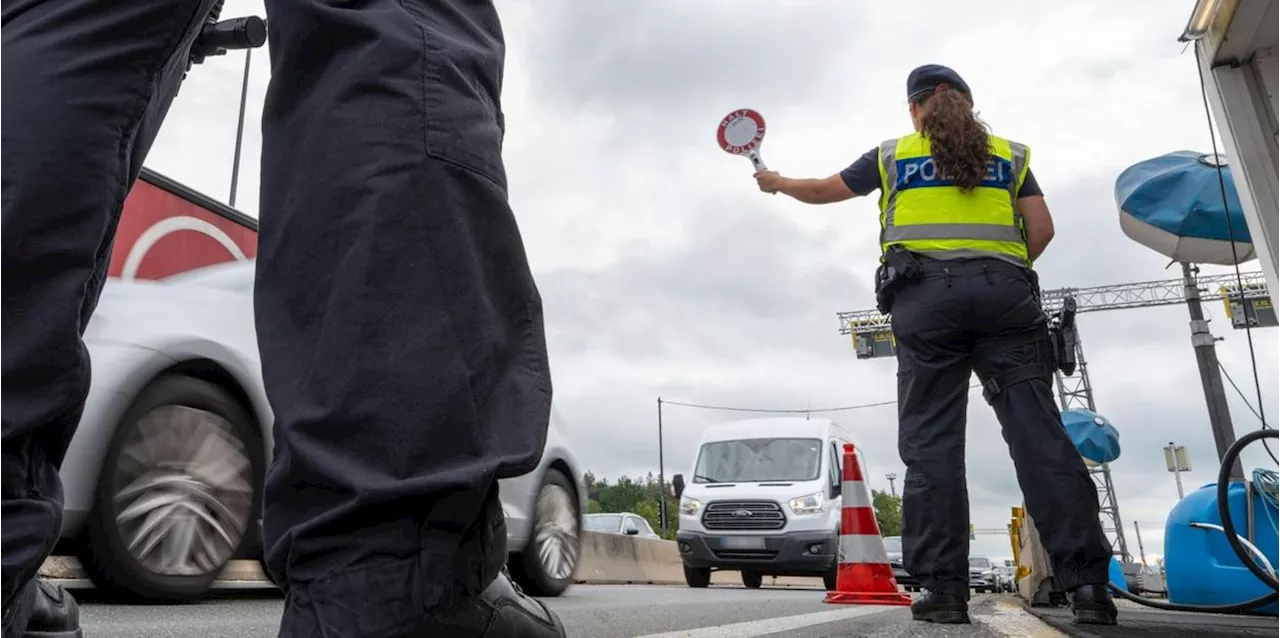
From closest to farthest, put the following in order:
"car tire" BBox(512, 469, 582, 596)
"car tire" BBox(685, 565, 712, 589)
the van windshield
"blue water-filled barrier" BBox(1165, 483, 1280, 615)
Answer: "blue water-filled barrier" BBox(1165, 483, 1280, 615)
"car tire" BBox(512, 469, 582, 596)
"car tire" BBox(685, 565, 712, 589)
the van windshield

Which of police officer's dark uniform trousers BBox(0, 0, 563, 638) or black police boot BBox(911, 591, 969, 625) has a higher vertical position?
police officer's dark uniform trousers BBox(0, 0, 563, 638)

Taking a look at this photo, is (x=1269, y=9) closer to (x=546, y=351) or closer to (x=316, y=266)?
(x=546, y=351)

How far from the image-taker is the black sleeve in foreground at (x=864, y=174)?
3.58 metres

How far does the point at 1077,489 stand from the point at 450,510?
8.52ft

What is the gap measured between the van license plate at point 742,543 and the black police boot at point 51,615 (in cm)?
1084

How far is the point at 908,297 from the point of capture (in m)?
3.24

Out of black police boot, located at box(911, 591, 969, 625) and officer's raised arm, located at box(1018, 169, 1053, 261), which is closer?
black police boot, located at box(911, 591, 969, 625)

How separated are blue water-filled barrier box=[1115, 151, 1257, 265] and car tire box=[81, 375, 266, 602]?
4.64 meters

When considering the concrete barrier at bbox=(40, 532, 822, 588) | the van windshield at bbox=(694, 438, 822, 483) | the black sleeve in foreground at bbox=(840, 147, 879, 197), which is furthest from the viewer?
the concrete barrier at bbox=(40, 532, 822, 588)

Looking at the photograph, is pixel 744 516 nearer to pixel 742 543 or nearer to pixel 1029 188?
pixel 742 543

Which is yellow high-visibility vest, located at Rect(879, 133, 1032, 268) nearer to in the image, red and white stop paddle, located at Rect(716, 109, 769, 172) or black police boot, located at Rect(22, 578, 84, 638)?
red and white stop paddle, located at Rect(716, 109, 769, 172)

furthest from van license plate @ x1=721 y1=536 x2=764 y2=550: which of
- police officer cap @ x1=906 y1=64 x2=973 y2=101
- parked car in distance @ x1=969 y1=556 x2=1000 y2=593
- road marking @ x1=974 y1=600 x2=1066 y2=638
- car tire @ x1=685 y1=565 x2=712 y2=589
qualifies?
parked car in distance @ x1=969 y1=556 x2=1000 y2=593

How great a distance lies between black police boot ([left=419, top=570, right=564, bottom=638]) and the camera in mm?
940

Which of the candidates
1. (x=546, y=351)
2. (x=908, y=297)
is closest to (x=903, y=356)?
(x=908, y=297)
